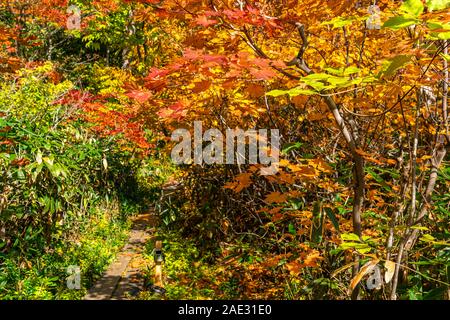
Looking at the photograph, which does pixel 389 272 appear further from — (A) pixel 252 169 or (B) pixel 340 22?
(A) pixel 252 169

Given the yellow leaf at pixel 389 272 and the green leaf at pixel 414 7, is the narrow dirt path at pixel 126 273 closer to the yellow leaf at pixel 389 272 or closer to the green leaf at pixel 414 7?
the yellow leaf at pixel 389 272

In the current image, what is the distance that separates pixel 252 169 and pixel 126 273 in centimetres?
270

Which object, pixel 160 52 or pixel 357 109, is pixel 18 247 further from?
pixel 160 52

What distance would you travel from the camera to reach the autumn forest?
2.59 meters

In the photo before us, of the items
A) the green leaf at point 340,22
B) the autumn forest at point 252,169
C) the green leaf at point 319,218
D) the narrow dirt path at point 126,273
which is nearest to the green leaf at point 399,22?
the autumn forest at point 252,169

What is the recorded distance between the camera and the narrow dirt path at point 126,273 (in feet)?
16.1

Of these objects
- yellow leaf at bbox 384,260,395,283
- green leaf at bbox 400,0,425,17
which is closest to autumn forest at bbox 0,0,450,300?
green leaf at bbox 400,0,425,17

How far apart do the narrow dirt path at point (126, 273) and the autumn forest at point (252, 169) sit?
0.03 m

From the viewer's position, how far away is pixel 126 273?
5.51 m

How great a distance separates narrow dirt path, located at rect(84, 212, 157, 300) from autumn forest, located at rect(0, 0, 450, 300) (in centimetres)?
3

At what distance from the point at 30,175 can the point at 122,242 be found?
228cm

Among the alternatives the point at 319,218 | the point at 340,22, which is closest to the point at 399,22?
the point at 340,22

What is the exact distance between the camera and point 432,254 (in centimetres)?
326

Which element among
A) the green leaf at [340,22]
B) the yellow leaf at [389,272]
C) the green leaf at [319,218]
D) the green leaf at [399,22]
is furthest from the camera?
the green leaf at [319,218]
